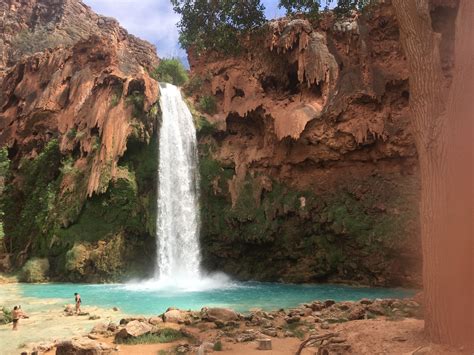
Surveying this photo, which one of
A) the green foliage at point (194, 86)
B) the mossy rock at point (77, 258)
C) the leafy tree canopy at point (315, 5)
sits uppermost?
the green foliage at point (194, 86)

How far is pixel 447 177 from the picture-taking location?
706 centimetres

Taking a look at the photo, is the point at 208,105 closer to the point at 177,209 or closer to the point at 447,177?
the point at 177,209

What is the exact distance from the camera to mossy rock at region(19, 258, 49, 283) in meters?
24.5

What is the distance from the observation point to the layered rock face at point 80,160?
83.5 ft

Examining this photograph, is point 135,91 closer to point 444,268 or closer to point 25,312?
point 25,312

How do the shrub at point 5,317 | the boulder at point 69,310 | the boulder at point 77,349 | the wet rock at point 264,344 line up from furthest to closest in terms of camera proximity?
1. the boulder at point 69,310
2. the shrub at point 5,317
3. the wet rock at point 264,344
4. the boulder at point 77,349

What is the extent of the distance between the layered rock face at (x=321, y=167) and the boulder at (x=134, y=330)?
14.9 metres

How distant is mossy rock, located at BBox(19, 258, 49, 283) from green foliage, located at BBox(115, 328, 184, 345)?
1715 centimetres

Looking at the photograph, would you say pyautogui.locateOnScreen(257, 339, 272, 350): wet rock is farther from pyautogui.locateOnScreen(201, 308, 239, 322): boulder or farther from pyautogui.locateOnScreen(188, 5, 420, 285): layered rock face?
pyautogui.locateOnScreen(188, 5, 420, 285): layered rock face

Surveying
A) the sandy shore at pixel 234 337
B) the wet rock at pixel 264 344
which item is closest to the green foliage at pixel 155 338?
the sandy shore at pixel 234 337

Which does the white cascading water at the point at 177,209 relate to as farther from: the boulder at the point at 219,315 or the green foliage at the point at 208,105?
the boulder at the point at 219,315

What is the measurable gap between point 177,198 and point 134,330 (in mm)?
16752

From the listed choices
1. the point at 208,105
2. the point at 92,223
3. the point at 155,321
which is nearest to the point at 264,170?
the point at 208,105

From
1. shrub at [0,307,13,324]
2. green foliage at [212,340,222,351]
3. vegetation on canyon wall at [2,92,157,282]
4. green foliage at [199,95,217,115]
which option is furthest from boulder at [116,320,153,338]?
green foliage at [199,95,217,115]
